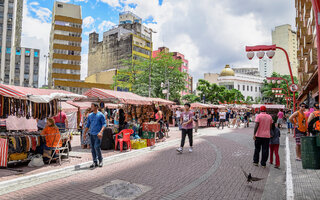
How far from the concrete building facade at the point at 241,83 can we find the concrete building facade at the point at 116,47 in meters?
29.8

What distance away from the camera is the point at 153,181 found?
5.75 metres

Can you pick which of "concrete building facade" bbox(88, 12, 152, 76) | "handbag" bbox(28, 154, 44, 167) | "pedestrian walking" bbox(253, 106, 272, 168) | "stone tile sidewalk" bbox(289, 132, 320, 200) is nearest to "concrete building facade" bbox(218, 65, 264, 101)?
"concrete building facade" bbox(88, 12, 152, 76)

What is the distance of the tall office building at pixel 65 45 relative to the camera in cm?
5516

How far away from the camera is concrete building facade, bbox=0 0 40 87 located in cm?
6788

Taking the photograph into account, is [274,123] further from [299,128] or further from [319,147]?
[319,147]

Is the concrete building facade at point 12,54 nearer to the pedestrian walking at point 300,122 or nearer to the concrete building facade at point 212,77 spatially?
the concrete building facade at point 212,77

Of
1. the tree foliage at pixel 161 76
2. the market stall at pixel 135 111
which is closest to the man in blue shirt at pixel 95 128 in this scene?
the market stall at pixel 135 111

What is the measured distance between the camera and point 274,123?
724 cm

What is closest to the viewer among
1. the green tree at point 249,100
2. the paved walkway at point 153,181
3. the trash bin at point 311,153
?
the trash bin at point 311,153

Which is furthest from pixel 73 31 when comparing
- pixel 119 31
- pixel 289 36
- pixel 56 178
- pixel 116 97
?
pixel 289 36

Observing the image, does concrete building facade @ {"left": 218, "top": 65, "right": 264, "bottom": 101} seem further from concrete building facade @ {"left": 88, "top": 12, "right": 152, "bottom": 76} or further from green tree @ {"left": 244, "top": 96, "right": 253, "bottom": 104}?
concrete building facade @ {"left": 88, "top": 12, "right": 152, "bottom": 76}

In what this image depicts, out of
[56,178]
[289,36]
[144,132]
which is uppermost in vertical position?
[289,36]

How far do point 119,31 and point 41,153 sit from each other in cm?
5641

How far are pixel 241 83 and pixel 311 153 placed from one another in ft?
262
